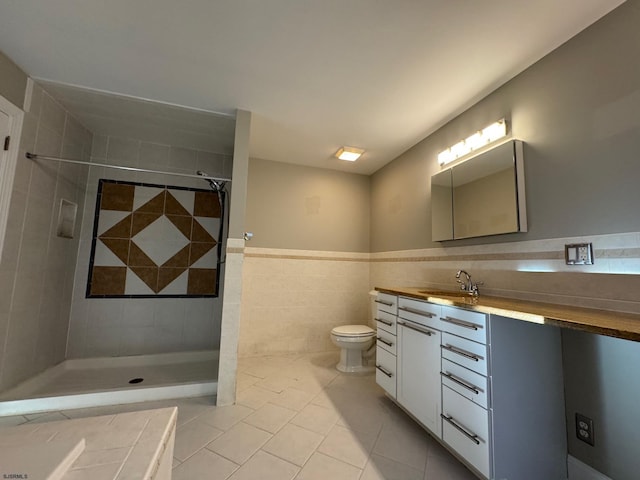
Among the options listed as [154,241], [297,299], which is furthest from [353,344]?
[154,241]

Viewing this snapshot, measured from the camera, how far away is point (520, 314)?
1110 mm

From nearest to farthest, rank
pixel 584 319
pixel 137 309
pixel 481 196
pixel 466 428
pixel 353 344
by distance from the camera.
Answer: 1. pixel 584 319
2. pixel 466 428
3. pixel 481 196
4. pixel 353 344
5. pixel 137 309

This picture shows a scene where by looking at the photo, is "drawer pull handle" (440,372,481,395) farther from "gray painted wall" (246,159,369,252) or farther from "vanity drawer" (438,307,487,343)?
"gray painted wall" (246,159,369,252)

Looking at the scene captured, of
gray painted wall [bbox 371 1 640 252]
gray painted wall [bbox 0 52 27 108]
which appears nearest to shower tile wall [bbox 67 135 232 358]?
gray painted wall [bbox 0 52 27 108]

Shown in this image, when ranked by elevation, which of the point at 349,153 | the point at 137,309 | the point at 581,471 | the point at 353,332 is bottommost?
the point at 581,471

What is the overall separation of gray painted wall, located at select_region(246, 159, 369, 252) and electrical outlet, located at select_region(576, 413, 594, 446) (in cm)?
254

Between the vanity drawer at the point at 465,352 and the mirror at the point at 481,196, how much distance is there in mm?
819

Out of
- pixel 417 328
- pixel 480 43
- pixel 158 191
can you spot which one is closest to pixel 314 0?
pixel 480 43

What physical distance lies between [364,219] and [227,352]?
2.37 m

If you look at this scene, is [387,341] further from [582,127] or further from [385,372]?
[582,127]

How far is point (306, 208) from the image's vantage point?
3.49 m

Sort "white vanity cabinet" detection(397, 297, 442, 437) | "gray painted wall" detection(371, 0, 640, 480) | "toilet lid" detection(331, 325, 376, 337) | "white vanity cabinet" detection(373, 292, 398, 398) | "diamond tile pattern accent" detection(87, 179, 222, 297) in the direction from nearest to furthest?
"gray painted wall" detection(371, 0, 640, 480) → "white vanity cabinet" detection(397, 297, 442, 437) → "white vanity cabinet" detection(373, 292, 398, 398) → "toilet lid" detection(331, 325, 376, 337) → "diamond tile pattern accent" detection(87, 179, 222, 297)

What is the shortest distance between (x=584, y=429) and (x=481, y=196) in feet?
4.70

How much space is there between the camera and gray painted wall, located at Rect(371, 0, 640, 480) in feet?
4.11
